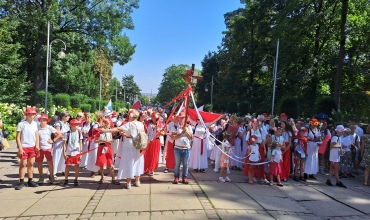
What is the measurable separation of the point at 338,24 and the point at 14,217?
1052 inches

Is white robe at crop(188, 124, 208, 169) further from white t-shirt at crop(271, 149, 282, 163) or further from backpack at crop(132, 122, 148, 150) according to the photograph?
backpack at crop(132, 122, 148, 150)

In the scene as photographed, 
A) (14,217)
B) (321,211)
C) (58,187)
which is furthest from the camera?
(58,187)

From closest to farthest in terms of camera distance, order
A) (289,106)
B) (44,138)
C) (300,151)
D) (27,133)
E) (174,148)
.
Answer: (27,133) → (44,138) → (174,148) → (300,151) → (289,106)

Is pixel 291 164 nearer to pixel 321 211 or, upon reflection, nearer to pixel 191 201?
pixel 321 211

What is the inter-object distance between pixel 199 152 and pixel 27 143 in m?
4.86

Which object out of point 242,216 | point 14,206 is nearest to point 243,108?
point 242,216

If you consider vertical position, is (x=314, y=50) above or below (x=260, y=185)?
above

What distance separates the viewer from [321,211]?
595 cm

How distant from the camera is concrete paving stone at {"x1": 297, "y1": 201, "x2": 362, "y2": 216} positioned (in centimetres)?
586

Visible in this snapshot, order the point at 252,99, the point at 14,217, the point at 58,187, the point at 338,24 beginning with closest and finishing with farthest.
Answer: the point at 14,217, the point at 58,187, the point at 338,24, the point at 252,99

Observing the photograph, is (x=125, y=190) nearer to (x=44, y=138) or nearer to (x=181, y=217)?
→ (x=181, y=217)

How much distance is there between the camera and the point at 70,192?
6566 millimetres

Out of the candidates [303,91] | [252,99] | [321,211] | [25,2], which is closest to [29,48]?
[25,2]

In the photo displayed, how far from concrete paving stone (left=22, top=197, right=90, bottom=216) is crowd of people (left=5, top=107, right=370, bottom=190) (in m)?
1.08
